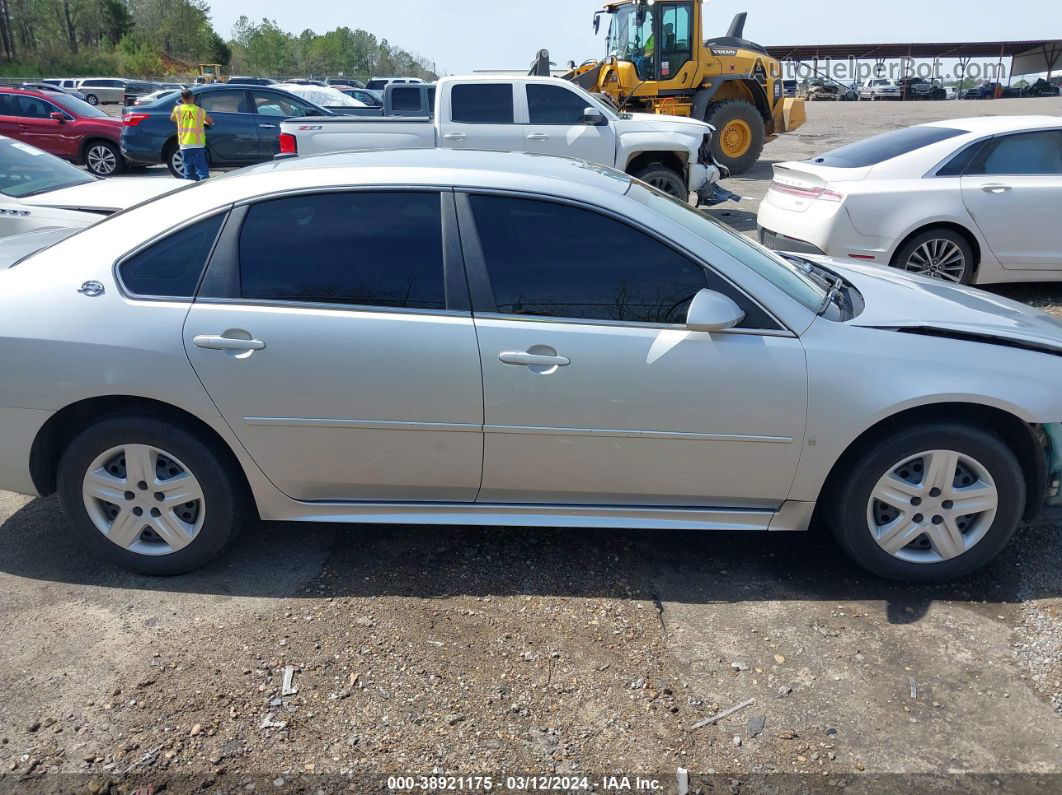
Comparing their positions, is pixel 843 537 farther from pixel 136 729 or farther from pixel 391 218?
pixel 136 729

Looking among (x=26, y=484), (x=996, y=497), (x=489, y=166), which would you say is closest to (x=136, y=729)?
(x=26, y=484)

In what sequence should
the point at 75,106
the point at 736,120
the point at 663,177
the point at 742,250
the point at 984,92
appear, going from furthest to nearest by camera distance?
1. the point at 984,92
2. the point at 75,106
3. the point at 736,120
4. the point at 663,177
5. the point at 742,250

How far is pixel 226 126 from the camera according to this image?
15.5 metres

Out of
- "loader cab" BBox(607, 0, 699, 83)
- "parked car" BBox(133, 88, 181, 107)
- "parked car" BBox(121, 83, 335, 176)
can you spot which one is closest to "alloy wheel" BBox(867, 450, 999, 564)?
"loader cab" BBox(607, 0, 699, 83)

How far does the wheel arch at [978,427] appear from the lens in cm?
337

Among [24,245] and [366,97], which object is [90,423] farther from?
[366,97]

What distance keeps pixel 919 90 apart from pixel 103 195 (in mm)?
54873

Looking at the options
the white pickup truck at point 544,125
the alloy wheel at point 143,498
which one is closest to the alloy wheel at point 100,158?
the white pickup truck at point 544,125

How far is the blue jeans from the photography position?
520 inches

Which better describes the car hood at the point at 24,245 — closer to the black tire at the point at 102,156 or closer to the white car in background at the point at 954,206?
the white car in background at the point at 954,206

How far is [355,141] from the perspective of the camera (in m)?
10.3

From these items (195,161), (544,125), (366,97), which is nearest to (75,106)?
(195,161)

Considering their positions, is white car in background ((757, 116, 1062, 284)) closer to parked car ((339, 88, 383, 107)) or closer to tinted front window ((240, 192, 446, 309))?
tinted front window ((240, 192, 446, 309))

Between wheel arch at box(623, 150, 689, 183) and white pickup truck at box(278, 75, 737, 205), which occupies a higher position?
white pickup truck at box(278, 75, 737, 205)
